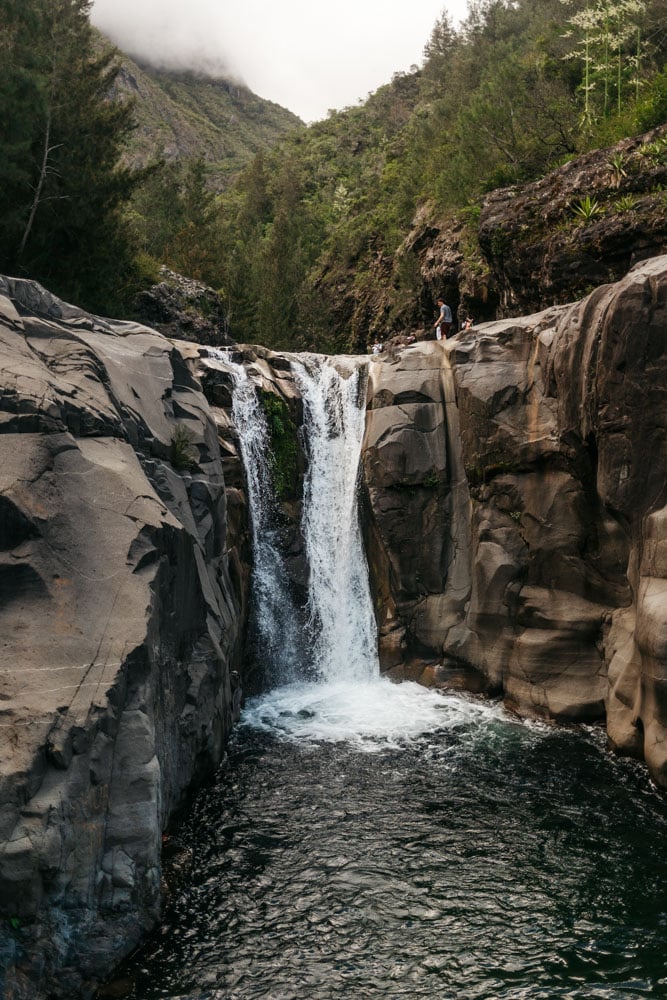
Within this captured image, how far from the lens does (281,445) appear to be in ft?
68.5

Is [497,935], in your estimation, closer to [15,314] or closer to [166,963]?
[166,963]

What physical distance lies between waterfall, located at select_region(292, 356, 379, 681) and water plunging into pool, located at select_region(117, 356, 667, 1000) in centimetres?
147

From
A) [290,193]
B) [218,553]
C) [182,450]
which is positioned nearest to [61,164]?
[182,450]

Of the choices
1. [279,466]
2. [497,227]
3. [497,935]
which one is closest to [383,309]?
[497,227]

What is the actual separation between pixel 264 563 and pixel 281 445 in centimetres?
327

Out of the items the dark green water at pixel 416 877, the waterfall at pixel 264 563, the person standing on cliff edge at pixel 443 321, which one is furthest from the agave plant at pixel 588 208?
the dark green water at pixel 416 877

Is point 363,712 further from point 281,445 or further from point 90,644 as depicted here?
point 90,644

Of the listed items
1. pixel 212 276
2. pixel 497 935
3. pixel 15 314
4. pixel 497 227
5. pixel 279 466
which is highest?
pixel 212 276

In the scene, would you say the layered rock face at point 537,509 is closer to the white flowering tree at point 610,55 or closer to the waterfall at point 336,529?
the waterfall at point 336,529

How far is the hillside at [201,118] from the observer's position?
12156cm

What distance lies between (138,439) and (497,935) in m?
9.20

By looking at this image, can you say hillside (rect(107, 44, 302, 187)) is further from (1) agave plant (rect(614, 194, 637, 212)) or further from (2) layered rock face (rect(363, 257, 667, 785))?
(2) layered rock face (rect(363, 257, 667, 785))

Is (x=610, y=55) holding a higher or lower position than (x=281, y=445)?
higher

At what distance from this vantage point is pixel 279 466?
67.8 feet
